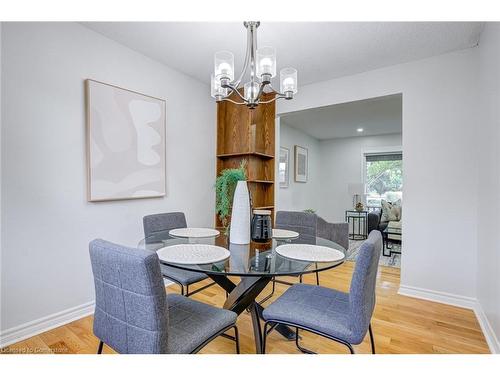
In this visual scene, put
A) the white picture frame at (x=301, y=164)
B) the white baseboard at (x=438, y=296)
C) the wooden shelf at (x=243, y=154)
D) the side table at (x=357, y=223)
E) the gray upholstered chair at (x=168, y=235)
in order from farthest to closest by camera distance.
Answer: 1. the side table at (x=357, y=223)
2. the white picture frame at (x=301, y=164)
3. the wooden shelf at (x=243, y=154)
4. the white baseboard at (x=438, y=296)
5. the gray upholstered chair at (x=168, y=235)

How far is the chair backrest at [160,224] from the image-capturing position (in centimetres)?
209

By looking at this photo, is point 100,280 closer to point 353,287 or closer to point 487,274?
point 353,287

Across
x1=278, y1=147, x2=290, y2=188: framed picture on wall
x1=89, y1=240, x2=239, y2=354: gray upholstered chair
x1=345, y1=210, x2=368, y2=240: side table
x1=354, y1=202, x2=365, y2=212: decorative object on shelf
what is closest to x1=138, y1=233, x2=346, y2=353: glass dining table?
x1=89, y1=240, x2=239, y2=354: gray upholstered chair

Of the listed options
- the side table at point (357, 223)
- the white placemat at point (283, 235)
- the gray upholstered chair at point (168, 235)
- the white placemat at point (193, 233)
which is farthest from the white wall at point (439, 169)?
the side table at point (357, 223)

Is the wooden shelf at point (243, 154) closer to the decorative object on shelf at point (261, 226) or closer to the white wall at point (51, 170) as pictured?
the white wall at point (51, 170)

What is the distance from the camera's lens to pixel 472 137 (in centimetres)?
237

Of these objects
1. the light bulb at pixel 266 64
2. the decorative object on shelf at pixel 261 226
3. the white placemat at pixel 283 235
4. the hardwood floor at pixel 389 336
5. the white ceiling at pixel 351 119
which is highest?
the white ceiling at pixel 351 119

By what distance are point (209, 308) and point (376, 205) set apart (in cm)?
586

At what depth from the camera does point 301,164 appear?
5.80m

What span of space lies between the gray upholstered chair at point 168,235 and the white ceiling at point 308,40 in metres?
1.53

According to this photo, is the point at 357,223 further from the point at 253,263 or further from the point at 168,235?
the point at 253,263

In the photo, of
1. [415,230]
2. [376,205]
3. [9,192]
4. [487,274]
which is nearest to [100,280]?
[9,192]

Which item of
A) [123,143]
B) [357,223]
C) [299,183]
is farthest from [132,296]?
[357,223]
